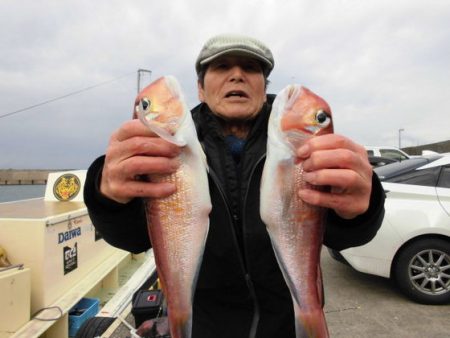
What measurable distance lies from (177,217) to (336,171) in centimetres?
62

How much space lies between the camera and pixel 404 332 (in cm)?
416

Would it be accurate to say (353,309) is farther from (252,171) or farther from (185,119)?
(185,119)

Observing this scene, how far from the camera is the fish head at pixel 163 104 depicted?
4.70ft

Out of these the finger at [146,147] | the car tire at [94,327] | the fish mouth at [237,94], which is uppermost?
the fish mouth at [237,94]

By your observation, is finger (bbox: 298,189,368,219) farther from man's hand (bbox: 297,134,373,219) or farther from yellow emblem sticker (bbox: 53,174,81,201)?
yellow emblem sticker (bbox: 53,174,81,201)

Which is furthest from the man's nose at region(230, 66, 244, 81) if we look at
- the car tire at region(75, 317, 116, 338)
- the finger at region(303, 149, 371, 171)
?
the car tire at region(75, 317, 116, 338)

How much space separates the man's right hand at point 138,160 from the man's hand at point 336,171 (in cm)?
51

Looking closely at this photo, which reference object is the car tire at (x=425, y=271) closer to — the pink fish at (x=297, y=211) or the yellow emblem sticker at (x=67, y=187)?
the pink fish at (x=297, y=211)

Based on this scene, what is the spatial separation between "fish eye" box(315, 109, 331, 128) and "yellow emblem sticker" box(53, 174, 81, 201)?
6648 millimetres

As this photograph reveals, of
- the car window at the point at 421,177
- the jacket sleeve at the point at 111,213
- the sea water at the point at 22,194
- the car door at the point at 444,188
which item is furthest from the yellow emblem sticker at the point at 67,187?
the car door at the point at 444,188

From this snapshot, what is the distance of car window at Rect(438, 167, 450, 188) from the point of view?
17.1ft

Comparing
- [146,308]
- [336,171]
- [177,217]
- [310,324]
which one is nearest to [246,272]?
[310,324]

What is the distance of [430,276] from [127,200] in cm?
481

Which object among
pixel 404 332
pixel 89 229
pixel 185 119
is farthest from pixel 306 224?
pixel 89 229
